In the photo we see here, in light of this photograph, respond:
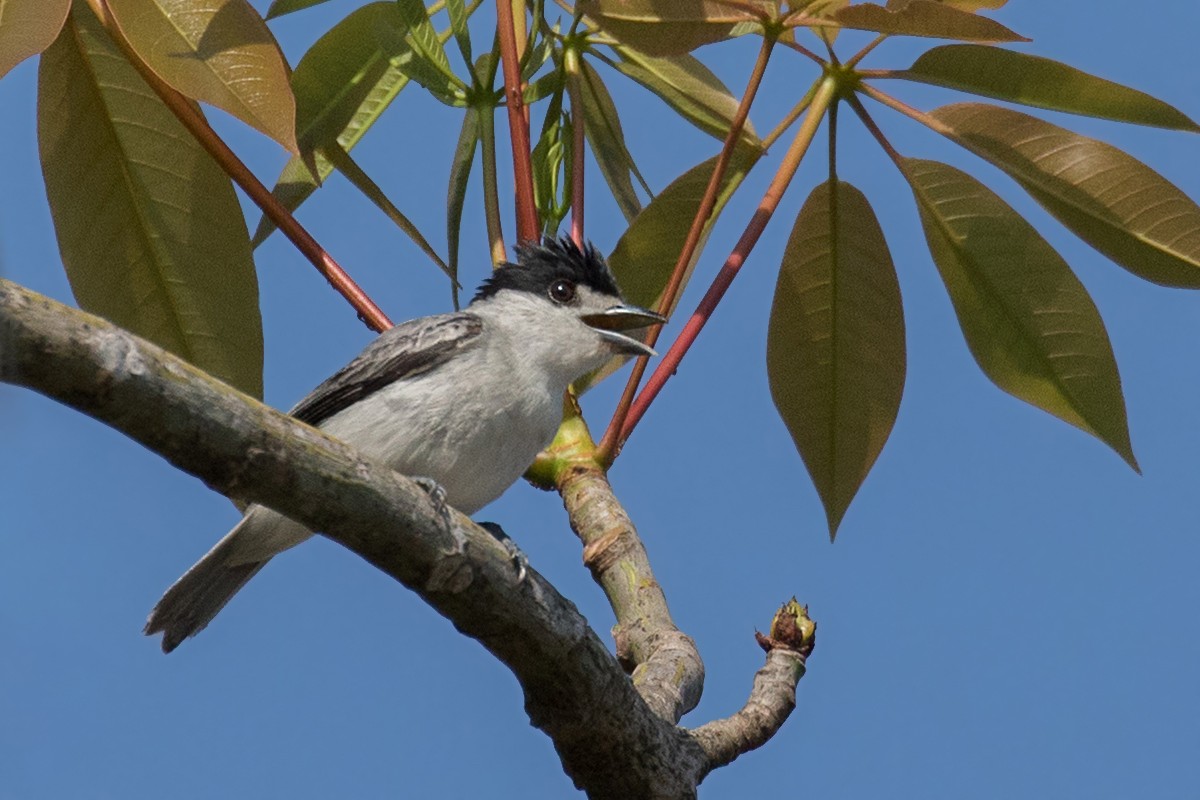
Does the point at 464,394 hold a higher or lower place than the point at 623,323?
lower

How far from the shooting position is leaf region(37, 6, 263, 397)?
3.36 m

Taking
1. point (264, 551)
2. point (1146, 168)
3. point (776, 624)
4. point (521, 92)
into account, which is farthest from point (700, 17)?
point (264, 551)

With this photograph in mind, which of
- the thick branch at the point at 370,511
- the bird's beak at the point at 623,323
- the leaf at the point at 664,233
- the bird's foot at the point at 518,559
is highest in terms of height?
the leaf at the point at 664,233

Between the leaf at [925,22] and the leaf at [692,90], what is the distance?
3.18 feet

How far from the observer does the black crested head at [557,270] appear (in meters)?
4.10

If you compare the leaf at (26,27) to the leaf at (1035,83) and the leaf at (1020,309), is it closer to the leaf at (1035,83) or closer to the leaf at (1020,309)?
the leaf at (1035,83)

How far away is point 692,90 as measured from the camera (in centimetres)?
403

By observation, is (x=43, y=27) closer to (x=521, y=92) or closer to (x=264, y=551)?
(x=521, y=92)

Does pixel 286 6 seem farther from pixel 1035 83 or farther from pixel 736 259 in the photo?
pixel 1035 83

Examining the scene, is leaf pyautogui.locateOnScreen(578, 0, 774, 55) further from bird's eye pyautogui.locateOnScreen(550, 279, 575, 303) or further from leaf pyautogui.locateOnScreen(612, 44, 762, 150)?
bird's eye pyautogui.locateOnScreen(550, 279, 575, 303)

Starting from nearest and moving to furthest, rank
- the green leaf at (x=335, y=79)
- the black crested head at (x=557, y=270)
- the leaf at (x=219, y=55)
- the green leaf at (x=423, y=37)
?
the leaf at (x=219, y=55) < the green leaf at (x=423, y=37) < the green leaf at (x=335, y=79) < the black crested head at (x=557, y=270)

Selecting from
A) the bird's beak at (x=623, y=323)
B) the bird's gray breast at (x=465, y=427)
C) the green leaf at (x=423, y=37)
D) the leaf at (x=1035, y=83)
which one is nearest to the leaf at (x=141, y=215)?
the bird's gray breast at (x=465, y=427)

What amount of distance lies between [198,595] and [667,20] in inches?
75.9

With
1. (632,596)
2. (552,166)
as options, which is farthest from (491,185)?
(632,596)
